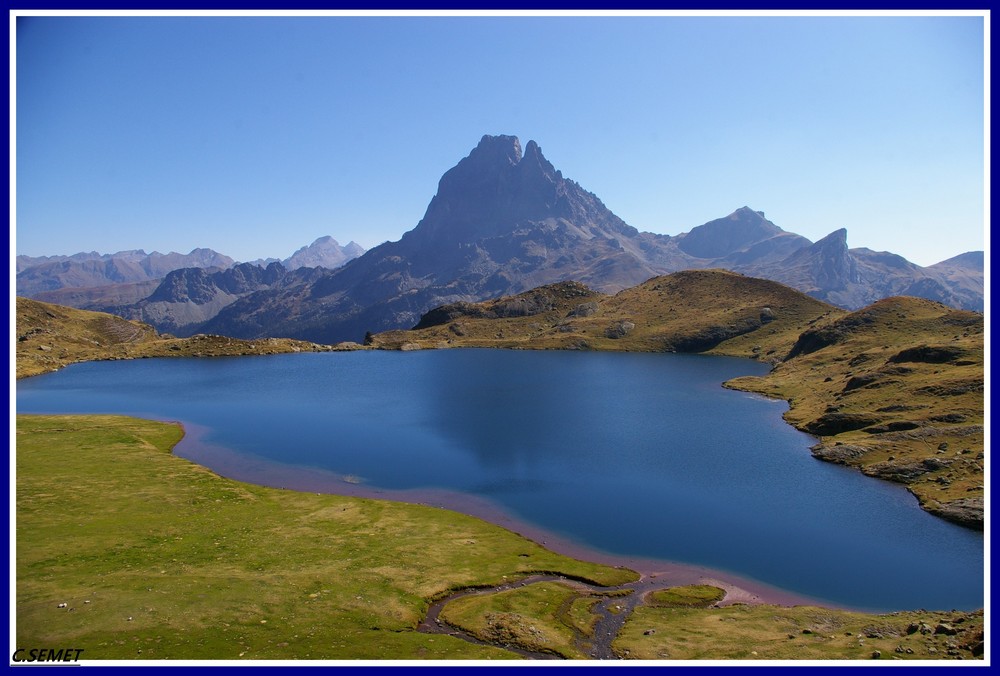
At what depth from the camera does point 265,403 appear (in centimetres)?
14375

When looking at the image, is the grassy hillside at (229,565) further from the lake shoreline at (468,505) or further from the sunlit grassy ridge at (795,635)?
the sunlit grassy ridge at (795,635)

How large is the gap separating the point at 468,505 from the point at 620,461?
1130 inches

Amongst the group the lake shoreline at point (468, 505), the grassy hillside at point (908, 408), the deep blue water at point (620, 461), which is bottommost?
the lake shoreline at point (468, 505)

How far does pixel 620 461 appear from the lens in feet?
303

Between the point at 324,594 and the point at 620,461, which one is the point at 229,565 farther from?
the point at 620,461

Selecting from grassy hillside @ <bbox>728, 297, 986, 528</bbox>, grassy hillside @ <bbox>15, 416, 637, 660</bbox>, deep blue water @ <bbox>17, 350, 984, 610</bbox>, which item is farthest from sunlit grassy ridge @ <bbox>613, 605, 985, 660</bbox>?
grassy hillside @ <bbox>728, 297, 986, 528</bbox>

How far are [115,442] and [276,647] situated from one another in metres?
76.5

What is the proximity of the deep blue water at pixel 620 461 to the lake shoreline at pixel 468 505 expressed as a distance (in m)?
1.64

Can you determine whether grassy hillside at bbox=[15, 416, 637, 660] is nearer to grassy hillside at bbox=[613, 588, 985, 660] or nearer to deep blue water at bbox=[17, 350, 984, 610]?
grassy hillside at bbox=[613, 588, 985, 660]

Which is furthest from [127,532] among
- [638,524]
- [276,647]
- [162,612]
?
[638,524]

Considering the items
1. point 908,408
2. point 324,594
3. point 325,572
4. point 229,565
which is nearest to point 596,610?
point 324,594

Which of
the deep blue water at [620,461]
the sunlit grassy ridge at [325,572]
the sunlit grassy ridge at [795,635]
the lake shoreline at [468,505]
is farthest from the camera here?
the deep blue water at [620,461]

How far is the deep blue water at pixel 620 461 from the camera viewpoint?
195 feet

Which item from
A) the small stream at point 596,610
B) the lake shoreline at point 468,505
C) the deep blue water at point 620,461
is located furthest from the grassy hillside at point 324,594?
the deep blue water at point 620,461
